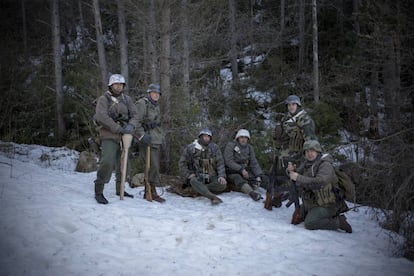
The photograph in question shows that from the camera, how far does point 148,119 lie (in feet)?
23.5

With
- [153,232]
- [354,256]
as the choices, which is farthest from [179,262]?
[354,256]

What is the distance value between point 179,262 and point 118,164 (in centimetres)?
335

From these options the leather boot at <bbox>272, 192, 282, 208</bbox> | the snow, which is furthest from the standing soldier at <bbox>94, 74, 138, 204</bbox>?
the leather boot at <bbox>272, 192, 282, 208</bbox>

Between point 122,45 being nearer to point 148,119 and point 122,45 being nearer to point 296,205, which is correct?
point 148,119

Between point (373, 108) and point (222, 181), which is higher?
Result: point (373, 108)

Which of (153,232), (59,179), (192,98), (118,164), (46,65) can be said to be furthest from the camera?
(46,65)

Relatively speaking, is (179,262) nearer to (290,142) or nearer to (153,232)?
(153,232)

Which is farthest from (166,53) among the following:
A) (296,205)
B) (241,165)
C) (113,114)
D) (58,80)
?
(58,80)

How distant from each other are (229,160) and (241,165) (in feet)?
1.18

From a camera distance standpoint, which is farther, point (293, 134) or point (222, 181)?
point (222, 181)

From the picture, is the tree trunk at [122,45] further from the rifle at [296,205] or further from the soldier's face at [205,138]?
the rifle at [296,205]

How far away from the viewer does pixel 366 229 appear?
Result: 591 cm

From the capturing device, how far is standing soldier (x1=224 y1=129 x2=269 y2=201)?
8.02m

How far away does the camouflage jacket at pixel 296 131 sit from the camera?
6933 mm
